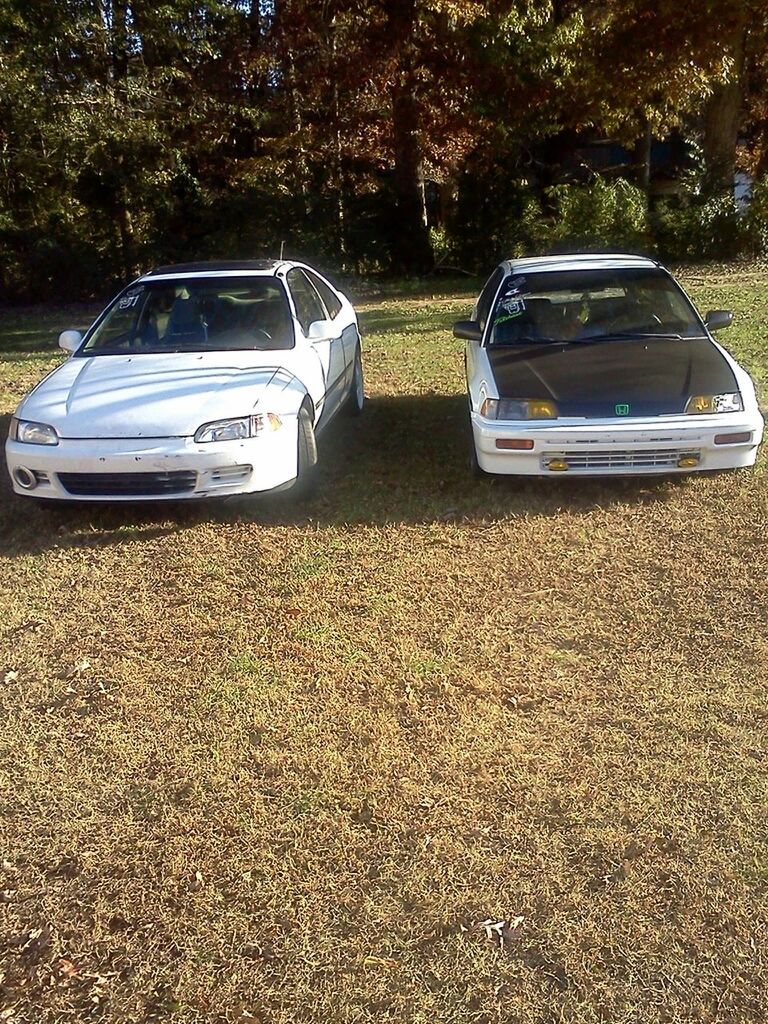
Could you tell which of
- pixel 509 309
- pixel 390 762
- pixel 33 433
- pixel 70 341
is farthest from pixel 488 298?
pixel 390 762

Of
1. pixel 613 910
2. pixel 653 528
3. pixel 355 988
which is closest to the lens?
pixel 355 988

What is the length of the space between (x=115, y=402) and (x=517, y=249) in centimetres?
1516

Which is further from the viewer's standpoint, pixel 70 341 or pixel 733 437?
pixel 70 341

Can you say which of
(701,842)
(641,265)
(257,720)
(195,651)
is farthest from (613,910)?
(641,265)

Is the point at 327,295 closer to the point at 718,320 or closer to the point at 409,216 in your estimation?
the point at 718,320

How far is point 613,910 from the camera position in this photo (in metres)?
2.53

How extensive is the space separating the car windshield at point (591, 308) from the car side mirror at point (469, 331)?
0.43 ft

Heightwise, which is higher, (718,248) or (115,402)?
(115,402)

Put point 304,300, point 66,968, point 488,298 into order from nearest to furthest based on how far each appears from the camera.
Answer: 1. point 66,968
2. point 304,300
3. point 488,298

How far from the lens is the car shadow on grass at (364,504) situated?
17.3ft

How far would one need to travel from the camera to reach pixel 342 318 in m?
7.51

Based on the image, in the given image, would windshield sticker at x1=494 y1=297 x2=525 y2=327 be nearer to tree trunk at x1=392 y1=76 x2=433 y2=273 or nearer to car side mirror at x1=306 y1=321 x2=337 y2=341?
car side mirror at x1=306 y1=321 x2=337 y2=341

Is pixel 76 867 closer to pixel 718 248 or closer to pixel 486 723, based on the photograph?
pixel 486 723

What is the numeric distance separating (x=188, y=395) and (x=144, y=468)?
0.58 metres
